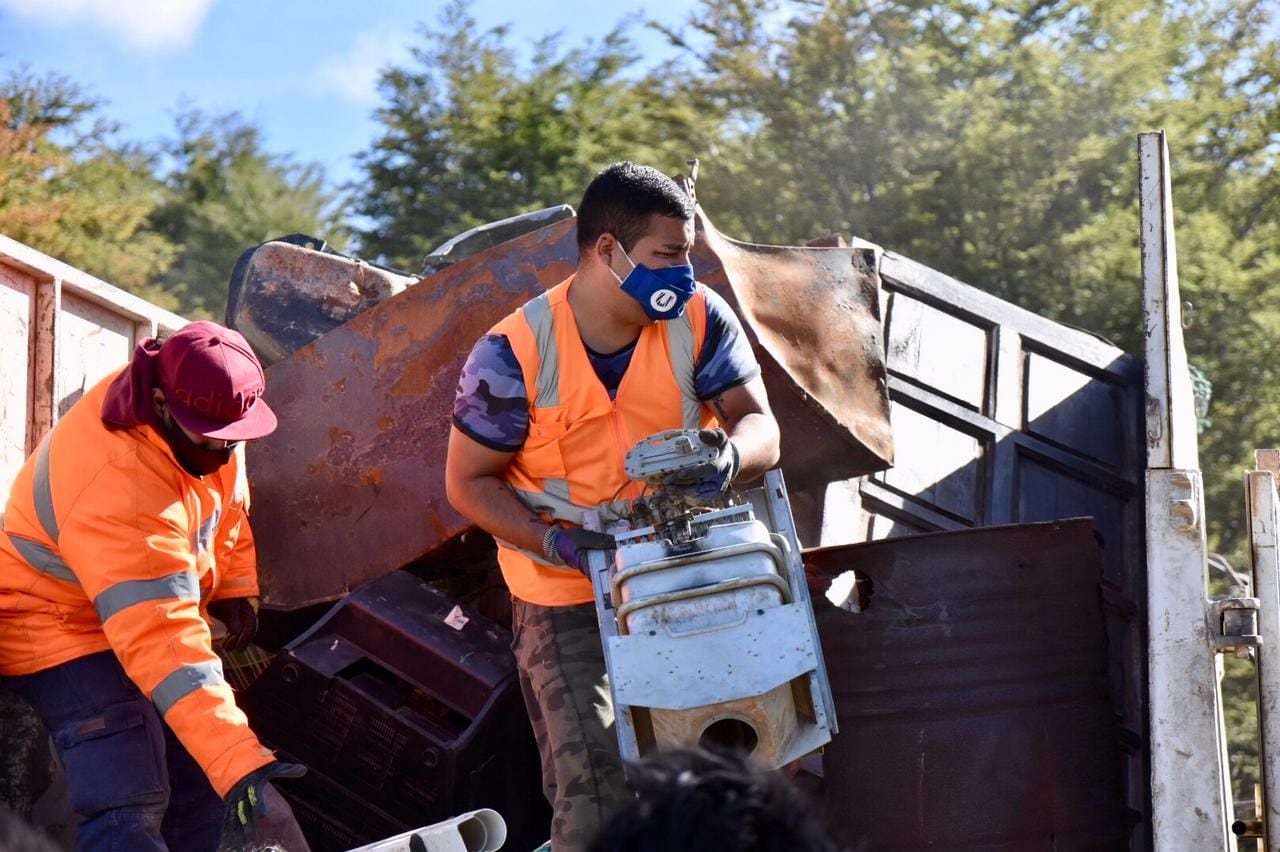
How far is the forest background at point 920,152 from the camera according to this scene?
12.0 metres

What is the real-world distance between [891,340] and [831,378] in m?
0.71

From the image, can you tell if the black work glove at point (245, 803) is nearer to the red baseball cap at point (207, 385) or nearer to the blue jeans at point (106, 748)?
the blue jeans at point (106, 748)

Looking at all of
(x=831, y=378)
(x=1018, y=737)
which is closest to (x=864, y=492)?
(x=831, y=378)

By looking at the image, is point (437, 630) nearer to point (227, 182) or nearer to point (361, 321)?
point (361, 321)

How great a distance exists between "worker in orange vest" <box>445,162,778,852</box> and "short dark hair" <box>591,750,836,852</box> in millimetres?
1700

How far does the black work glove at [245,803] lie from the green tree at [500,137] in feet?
43.9

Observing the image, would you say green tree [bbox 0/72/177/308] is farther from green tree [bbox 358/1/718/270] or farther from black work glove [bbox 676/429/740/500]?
black work glove [bbox 676/429/740/500]

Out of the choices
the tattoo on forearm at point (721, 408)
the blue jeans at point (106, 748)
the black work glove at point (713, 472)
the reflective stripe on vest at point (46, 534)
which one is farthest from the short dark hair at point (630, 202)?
the blue jeans at point (106, 748)

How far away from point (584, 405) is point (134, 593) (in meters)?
0.97

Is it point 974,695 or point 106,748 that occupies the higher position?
point 974,695

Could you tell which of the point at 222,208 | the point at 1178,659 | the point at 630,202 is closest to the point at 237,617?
the point at 630,202

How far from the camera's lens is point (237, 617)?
390cm

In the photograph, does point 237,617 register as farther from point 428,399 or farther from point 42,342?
point 42,342

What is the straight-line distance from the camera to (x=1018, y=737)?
3447 millimetres
